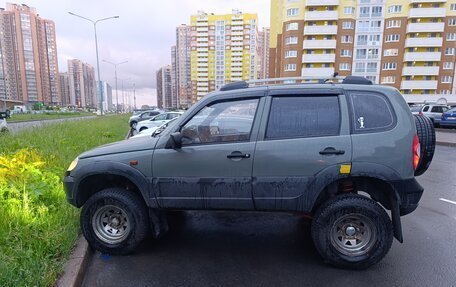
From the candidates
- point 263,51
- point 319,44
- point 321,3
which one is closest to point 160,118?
point 319,44

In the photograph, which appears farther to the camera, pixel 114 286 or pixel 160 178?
pixel 160 178

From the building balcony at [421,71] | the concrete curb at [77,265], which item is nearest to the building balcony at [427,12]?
the building balcony at [421,71]

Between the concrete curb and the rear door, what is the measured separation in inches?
76.0

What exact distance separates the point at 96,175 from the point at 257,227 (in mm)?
2281

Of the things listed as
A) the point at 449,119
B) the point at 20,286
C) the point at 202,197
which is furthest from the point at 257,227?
the point at 449,119

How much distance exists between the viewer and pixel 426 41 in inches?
1962

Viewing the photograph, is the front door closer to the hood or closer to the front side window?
the front side window

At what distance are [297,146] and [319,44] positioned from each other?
55608 mm

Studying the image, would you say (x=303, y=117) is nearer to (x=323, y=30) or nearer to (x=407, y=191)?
(x=407, y=191)

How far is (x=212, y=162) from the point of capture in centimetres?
298

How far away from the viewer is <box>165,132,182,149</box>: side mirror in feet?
9.66

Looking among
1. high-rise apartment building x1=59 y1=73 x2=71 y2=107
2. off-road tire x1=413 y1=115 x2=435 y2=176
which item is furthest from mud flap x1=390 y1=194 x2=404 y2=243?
high-rise apartment building x1=59 y1=73 x2=71 y2=107

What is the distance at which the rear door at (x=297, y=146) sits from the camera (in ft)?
9.39

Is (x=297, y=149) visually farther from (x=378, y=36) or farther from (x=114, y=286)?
(x=378, y=36)
